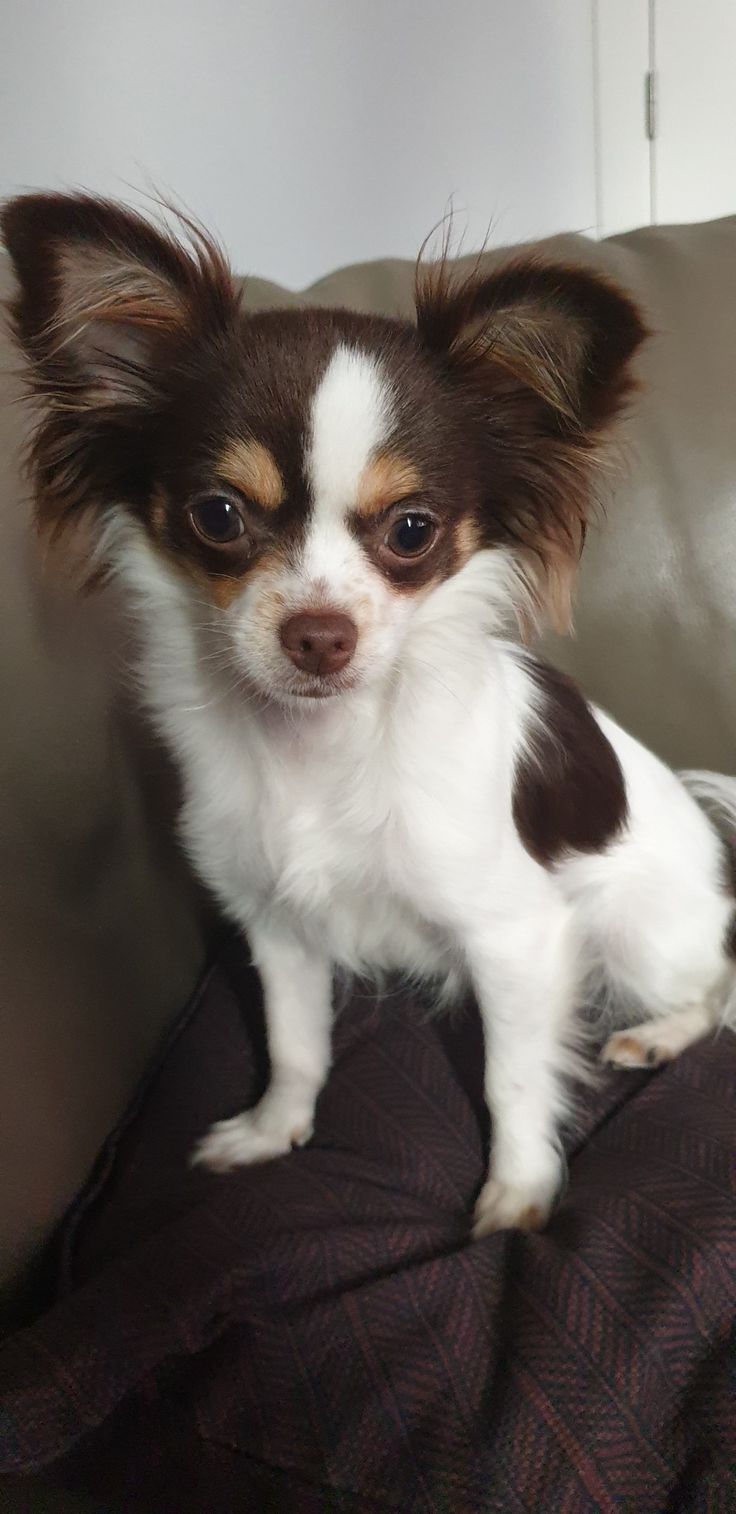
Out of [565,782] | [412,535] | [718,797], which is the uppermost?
[412,535]

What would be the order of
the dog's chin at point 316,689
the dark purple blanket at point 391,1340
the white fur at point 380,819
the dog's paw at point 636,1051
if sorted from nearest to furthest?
the dark purple blanket at point 391,1340, the dog's chin at point 316,689, the white fur at point 380,819, the dog's paw at point 636,1051

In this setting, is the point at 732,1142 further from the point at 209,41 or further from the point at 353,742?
the point at 209,41

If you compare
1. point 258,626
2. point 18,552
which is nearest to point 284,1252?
point 258,626

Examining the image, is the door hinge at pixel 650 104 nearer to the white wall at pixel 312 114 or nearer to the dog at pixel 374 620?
the white wall at pixel 312 114

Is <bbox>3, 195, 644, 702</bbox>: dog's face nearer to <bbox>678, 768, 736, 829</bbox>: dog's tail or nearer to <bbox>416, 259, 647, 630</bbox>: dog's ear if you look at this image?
<bbox>416, 259, 647, 630</bbox>: dog's ear

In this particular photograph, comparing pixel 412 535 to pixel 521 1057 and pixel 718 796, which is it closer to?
pixel 521 1057

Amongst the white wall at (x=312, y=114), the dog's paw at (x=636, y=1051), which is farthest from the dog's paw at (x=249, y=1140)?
the white wall at (x=312, y=114)

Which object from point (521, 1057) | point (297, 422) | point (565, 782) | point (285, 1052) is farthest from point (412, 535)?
point (285, 1052)
